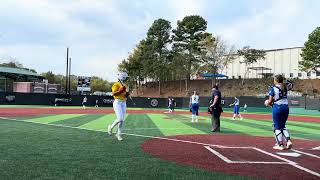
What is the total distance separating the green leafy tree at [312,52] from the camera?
227 ft

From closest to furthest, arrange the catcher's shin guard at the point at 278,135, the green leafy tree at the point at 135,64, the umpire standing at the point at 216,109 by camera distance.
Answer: the catcher's shin guard at the point at 278,135 → the umpire standing at the point at 216,109 → the green leafy tree at the point at 135,64

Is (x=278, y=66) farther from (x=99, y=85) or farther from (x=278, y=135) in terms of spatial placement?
(x=278, y=135)

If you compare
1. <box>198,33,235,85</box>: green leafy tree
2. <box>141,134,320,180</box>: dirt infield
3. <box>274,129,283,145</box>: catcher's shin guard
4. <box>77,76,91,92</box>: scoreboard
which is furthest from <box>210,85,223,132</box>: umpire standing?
<box>198,33,235,85</box>: green leafy tree

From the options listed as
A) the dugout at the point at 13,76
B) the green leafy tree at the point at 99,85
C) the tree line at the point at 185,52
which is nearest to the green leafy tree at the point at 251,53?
the tree line at the point at 185,52

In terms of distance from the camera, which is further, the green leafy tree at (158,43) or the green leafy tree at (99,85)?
the green leafy tree at (99,85)

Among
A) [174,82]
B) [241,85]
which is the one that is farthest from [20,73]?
[241,85]

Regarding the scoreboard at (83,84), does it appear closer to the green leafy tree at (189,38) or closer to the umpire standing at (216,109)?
the green leafy tree at (189,38)

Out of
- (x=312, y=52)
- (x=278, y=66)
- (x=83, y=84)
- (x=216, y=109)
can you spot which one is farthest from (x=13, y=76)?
(x=216, y=109)

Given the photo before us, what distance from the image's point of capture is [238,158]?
869 centimetres

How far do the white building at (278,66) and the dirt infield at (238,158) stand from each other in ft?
242

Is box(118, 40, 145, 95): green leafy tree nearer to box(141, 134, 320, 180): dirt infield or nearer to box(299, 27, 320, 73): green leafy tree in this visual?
box(299, 27, 320, 73): green leafy tree

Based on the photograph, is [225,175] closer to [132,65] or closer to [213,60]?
[213,60]

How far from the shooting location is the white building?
84156 millimetres

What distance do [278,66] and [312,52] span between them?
1892cm
